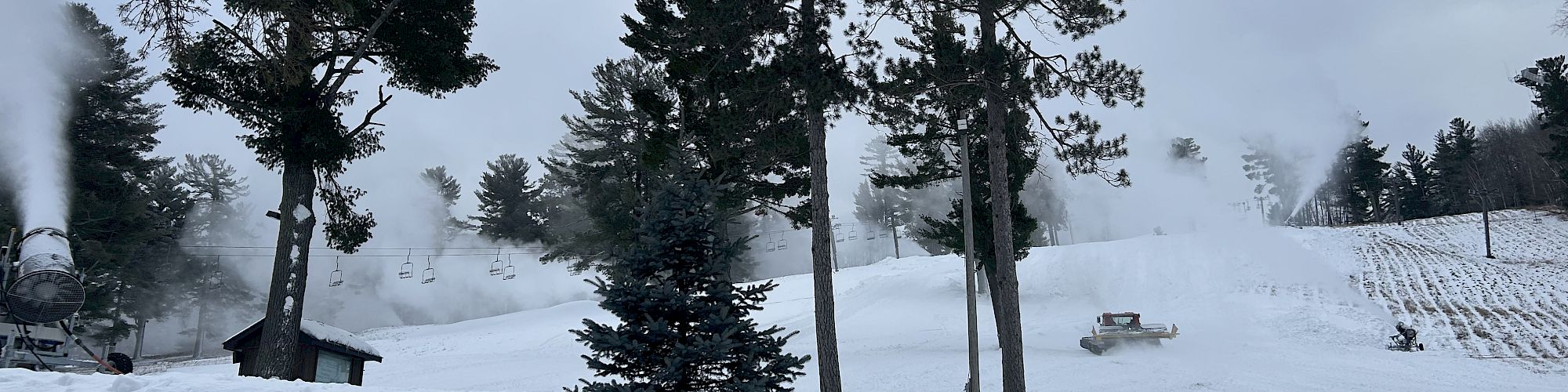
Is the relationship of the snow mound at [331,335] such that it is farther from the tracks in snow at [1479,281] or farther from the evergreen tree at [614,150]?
the tracks in snow at [1479,281]

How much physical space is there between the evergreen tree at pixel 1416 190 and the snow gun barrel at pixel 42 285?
7379 cm

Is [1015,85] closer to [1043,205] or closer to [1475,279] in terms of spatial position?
[1475,279]

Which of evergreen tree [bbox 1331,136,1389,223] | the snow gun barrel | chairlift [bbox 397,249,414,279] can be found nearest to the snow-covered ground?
the snow gun barrel

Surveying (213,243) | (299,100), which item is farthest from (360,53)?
(213,243)

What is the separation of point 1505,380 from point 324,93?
78.3ft

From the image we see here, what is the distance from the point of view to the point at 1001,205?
11969mm

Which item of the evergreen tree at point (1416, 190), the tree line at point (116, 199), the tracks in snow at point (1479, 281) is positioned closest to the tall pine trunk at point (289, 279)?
the tree line at point (116, 199)

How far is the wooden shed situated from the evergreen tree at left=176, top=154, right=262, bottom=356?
98.4ft

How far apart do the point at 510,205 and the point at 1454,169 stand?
65413 mm

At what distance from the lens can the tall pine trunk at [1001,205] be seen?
37.0 ft

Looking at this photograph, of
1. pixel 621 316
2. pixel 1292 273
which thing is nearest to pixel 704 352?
pixel 621 316

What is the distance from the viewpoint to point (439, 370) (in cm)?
2138

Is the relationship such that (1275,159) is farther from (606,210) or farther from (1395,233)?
(606,210)

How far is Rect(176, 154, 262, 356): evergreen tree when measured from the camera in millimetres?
39781
